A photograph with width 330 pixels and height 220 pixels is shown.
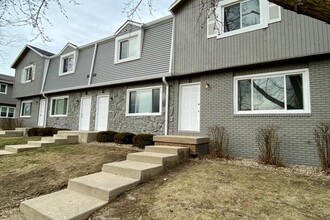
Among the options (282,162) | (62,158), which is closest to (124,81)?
(62,158)

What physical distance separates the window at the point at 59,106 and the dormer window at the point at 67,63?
1703 millimetres

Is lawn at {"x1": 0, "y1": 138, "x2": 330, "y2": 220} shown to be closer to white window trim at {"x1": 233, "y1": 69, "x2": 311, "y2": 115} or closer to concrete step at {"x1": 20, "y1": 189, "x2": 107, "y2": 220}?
concrete step at {"x1": 20, "y1": 189, "x2": 107, "y2": 220}

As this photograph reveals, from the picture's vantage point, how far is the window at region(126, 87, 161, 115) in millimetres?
9770

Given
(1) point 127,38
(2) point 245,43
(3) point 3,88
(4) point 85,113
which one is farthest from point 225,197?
(3) point 3,88

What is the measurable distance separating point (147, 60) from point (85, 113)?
529 cm

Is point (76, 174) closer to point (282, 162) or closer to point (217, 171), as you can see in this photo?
point (217, 171)

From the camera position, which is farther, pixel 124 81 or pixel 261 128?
pixel 124 81

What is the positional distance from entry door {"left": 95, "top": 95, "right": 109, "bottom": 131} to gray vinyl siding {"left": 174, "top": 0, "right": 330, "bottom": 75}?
4830 millimetres

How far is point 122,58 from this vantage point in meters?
11.2

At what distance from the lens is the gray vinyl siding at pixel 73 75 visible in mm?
Answer: 12820

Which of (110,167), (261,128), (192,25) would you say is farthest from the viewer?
(192,25)

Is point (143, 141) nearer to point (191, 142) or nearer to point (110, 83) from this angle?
point (191, 142)

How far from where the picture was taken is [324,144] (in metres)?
5.77

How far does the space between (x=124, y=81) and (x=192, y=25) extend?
4.09m
